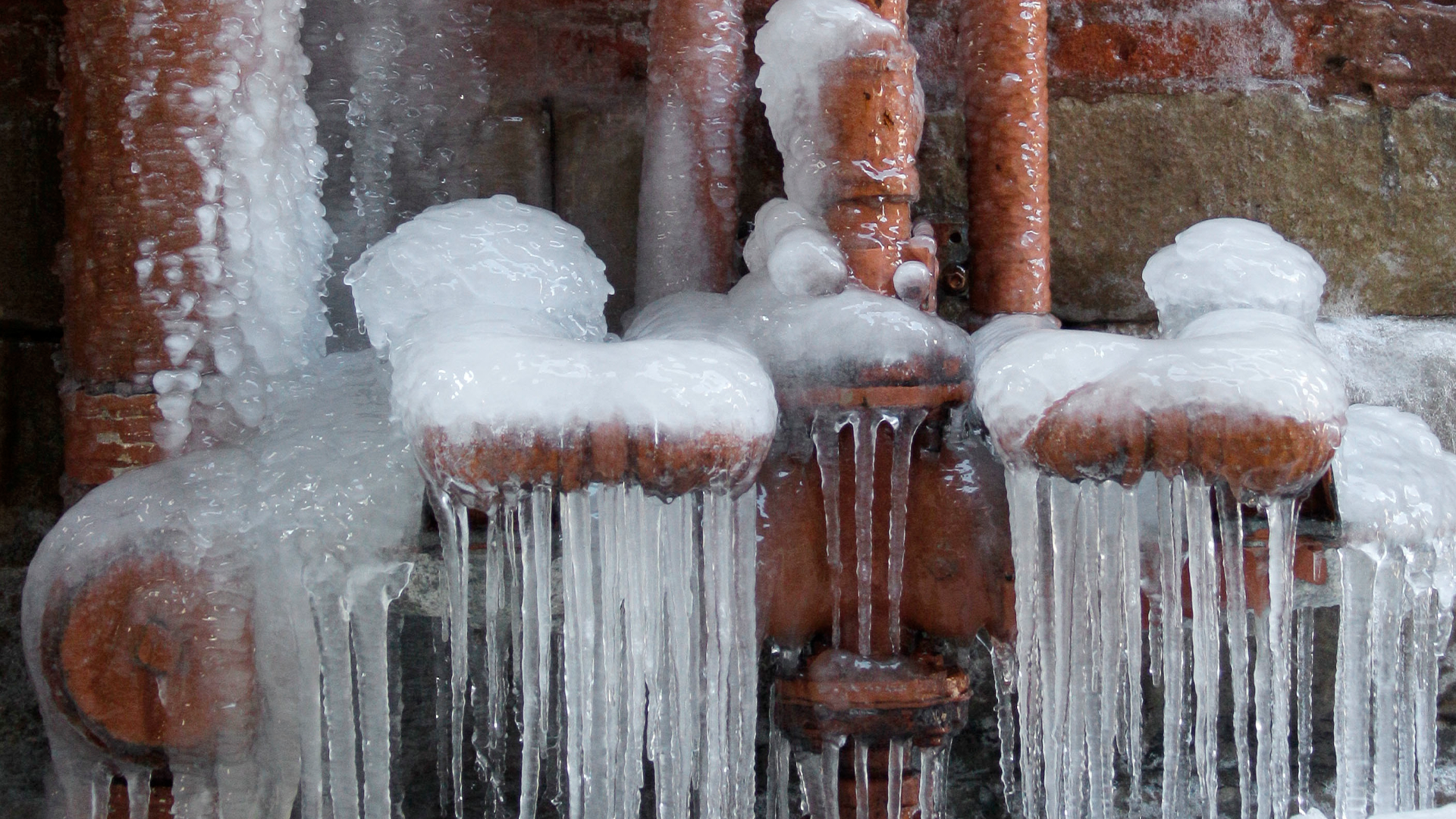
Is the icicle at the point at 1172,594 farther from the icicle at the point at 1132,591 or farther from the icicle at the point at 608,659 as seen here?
the icicle at the point at 608,659

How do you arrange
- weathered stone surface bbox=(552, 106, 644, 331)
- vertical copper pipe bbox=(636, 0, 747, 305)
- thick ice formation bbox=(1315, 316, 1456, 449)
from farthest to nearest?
thick ice formation bbox=(1315, 316, 1456, 449)
weathered stone surface bbox=(552, 106, 644, 331)
vertical copper pipe bbox=(636, 0, 747, 305)

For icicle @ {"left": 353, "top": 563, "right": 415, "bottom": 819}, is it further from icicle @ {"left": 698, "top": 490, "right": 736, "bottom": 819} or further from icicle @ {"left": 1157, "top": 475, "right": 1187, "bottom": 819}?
icicle @ {"left": 1157, "top": 475, "right": 1187, "bottom": 819}

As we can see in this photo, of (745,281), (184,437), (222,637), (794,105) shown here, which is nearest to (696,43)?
(794,105)

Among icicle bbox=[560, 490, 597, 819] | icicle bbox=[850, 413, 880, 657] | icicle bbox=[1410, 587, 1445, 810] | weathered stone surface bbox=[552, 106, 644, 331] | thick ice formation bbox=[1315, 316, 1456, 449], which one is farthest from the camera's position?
thick ice formation bbox=[1315, 316, 1456, 449]

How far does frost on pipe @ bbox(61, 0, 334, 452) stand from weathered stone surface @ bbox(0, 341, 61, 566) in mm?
514

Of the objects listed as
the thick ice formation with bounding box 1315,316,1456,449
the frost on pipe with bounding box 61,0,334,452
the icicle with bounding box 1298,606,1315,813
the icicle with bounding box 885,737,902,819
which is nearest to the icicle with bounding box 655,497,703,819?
the icicle with bounding box 885,737,902,819

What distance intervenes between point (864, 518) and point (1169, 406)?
1.59 ft

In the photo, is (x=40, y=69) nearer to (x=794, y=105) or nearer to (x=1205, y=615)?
(x=794, y=105)

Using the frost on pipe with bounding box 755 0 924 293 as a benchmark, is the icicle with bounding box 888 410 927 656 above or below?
below

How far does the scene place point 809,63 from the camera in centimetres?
184

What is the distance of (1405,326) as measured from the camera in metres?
2.55

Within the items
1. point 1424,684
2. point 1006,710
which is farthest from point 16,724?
point 1424,684

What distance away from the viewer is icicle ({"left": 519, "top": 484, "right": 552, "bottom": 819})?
60.6 inches

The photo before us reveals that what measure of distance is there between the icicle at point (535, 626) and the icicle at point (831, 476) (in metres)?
0.43
